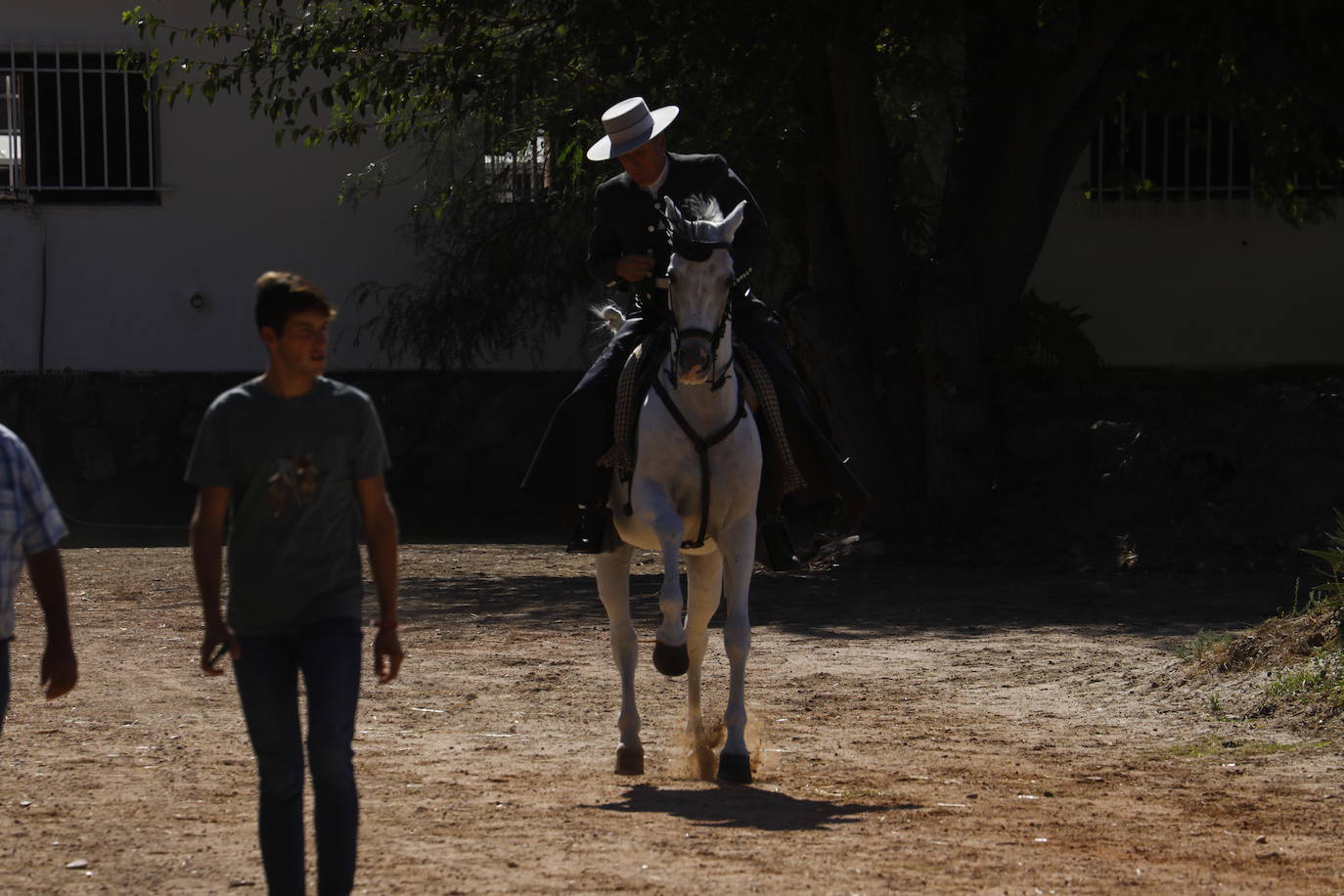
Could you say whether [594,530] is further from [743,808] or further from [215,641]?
[215,641]

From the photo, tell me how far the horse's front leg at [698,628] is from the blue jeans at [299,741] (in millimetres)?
2967

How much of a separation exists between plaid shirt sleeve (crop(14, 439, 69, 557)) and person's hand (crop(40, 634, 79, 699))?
230mm

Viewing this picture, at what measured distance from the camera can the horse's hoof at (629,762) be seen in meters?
7.35

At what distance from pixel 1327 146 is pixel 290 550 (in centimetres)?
1405

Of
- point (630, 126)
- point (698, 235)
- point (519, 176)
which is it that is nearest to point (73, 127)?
point (519, 176)

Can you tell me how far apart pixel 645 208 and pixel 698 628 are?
5.78ft

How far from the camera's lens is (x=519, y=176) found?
715 inches

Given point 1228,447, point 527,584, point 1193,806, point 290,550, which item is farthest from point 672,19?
point 290,550

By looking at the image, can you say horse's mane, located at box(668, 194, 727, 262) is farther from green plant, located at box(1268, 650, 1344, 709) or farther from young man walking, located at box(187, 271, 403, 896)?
green plant, located at box(1268, 650, 1344, 709)

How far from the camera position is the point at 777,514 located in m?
7.73

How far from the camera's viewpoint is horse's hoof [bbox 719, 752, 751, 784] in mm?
7082

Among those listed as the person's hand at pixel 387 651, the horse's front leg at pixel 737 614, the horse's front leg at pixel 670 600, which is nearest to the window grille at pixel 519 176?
the horse's front leg at pixel 737 614

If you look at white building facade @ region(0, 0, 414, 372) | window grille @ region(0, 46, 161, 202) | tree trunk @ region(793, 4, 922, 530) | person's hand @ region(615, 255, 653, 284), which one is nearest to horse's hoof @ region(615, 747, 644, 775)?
person's hand @ region(615, 255, 653, 284)

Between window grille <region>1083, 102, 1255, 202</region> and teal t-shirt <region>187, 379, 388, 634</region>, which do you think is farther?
window grille <region>1083, 102, 1255, 202</region>
